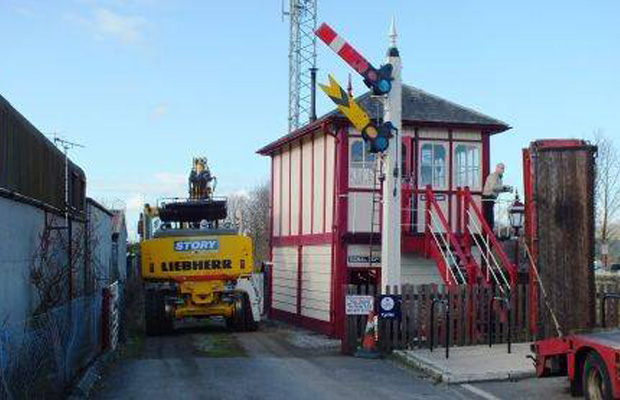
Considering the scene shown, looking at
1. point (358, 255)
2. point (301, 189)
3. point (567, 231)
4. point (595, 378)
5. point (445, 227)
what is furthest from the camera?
point (301, 189)

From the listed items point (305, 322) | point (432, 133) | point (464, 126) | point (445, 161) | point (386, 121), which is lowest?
point (305, 322)

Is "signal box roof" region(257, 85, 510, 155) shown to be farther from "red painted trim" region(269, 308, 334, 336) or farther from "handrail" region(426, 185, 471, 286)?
"red painted trim" region(269, 308, 334, 336)

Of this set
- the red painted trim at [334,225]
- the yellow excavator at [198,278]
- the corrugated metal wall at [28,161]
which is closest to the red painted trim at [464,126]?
the red painted trim at [334,225]

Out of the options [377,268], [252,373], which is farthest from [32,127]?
[377,268]

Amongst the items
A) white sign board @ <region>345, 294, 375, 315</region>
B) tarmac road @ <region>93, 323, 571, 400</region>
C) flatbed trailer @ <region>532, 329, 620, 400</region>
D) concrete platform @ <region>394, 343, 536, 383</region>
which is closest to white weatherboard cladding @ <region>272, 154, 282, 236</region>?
tarmac road @ <region>93, 323, 571, 400</region>

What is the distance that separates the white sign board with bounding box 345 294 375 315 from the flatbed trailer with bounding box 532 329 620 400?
189 inches

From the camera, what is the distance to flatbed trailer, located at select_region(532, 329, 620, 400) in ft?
31.1

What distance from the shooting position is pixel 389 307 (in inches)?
622

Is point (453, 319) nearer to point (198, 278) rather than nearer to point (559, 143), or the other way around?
point (559, 143)

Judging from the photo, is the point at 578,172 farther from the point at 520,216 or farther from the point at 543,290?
the point at 520,216

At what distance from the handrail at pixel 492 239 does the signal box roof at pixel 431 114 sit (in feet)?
5.77

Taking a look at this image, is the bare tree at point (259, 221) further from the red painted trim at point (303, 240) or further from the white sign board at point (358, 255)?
the white sign board at point (358, 255)

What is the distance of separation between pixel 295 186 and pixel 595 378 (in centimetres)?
1513

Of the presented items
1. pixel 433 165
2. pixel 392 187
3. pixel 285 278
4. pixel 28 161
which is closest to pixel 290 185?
pixel 285 278
